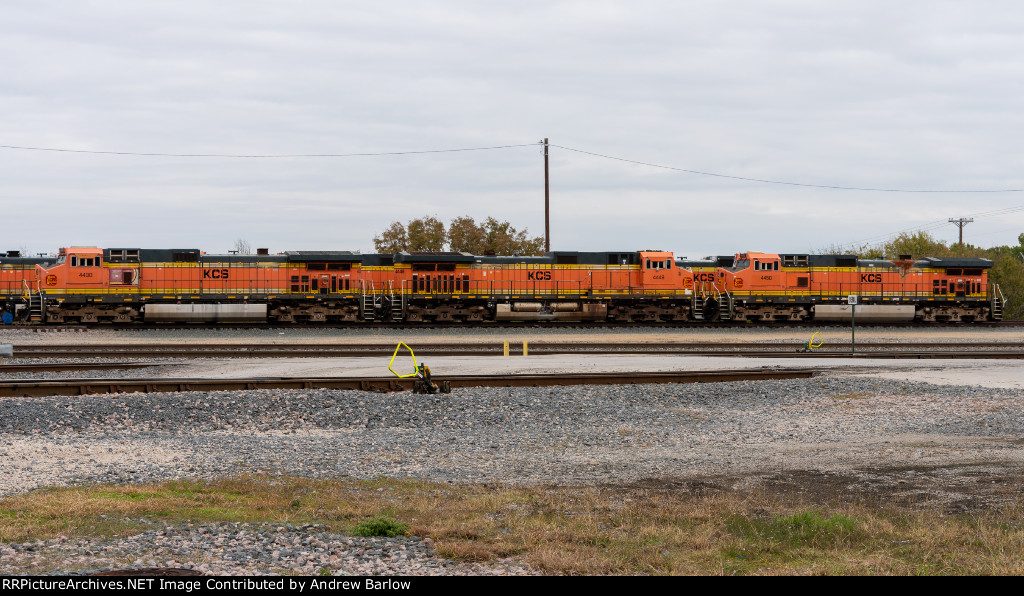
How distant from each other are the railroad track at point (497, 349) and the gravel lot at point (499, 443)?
24.9 feet

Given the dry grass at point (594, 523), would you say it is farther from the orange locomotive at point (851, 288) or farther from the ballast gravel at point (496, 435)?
the orange locomotive at point (851, 288)

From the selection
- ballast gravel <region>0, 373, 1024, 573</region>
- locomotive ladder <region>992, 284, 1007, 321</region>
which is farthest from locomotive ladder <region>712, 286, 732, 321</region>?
ballast gravel <region>0, 373, 1024, 573</region>

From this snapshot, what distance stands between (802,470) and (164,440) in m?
8.70

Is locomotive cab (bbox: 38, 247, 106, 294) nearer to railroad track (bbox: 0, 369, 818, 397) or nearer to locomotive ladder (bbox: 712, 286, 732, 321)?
railroad track (bbox: 0, 369, 818, 397)

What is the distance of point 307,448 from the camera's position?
11.6m

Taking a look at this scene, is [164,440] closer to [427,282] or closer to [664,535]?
[664,535]

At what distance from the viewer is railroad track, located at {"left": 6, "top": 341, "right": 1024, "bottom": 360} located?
23500mm

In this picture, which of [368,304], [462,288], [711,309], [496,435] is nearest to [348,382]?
[496,435]

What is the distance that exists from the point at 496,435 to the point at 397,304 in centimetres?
2409

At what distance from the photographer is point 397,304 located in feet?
119

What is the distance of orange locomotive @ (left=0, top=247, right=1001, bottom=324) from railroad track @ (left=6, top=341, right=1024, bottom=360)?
904 centimetres

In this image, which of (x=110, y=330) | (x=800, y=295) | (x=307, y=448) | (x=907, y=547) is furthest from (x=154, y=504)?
(x=800, y=295)

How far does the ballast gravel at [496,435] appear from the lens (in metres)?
10.0

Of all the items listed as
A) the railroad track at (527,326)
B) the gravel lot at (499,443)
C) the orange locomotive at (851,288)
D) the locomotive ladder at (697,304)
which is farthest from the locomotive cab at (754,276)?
the gravel lot at (499,443)
